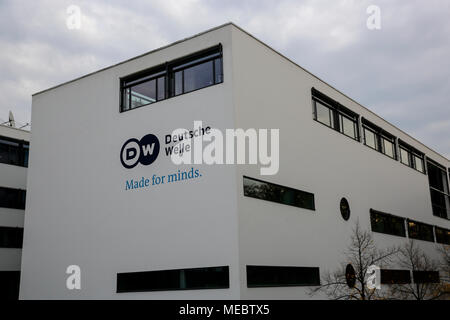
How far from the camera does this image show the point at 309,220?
795 inches

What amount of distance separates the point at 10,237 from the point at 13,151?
18.4ft

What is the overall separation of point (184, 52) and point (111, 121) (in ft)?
14.4

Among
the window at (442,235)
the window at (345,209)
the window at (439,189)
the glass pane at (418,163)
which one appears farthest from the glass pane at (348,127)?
the window at (439,189)

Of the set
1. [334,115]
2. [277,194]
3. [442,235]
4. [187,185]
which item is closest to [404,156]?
[442,235]

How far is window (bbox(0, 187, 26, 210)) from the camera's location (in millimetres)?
30906

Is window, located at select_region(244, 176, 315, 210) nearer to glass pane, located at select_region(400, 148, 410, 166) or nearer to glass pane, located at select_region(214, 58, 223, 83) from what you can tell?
glass pane, located at select_region(214, 58, 223, 83)

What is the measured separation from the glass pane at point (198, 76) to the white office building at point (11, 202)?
17.8 meters

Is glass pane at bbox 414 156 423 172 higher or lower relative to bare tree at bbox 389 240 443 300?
higher

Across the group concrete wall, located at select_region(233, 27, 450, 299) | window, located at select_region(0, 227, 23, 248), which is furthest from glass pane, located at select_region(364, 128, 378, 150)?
window, located at select_region(0, 227, 23, 248)

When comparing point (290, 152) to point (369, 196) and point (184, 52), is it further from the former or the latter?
point (369, 196)

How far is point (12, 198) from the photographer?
3142 cm

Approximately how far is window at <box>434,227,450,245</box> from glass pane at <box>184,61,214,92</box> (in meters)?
24.2

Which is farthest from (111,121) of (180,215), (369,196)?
(369,196)

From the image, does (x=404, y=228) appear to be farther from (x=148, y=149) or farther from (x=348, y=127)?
(x=148, y=149)
